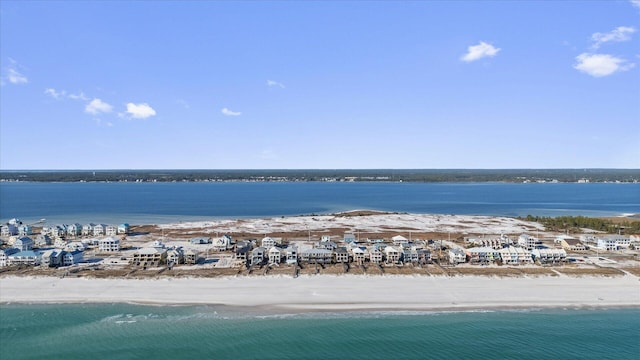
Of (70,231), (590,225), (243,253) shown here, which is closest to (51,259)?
(243,253)

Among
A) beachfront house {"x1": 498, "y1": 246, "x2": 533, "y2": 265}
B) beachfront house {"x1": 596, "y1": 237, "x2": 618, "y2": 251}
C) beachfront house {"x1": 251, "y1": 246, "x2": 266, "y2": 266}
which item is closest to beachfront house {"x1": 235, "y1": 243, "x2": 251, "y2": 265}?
beachfront house {"x1": 251, "y1": 246, "x2": 266, "y2": 266}

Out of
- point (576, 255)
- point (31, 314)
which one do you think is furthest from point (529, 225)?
point (31, 314)

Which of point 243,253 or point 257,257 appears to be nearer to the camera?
point 257,257

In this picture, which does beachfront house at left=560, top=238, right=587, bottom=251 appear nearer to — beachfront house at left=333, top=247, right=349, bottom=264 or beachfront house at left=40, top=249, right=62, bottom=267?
beachfront house at left=333, top=247, right=349, bottom=264

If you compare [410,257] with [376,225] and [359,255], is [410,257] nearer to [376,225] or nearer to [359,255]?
[359,255]

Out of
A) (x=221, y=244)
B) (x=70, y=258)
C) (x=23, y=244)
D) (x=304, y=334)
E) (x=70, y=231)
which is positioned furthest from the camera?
(x=70, y=231)

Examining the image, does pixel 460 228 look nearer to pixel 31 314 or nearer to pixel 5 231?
pixel 31 314

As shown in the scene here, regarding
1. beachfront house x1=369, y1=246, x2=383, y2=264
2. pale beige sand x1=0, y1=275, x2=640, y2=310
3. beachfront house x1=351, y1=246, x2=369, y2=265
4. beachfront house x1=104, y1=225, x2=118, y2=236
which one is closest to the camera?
pale beige sand x1=0, y1=275, x2=640, y2=310

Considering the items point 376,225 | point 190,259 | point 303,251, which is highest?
point 303,251
